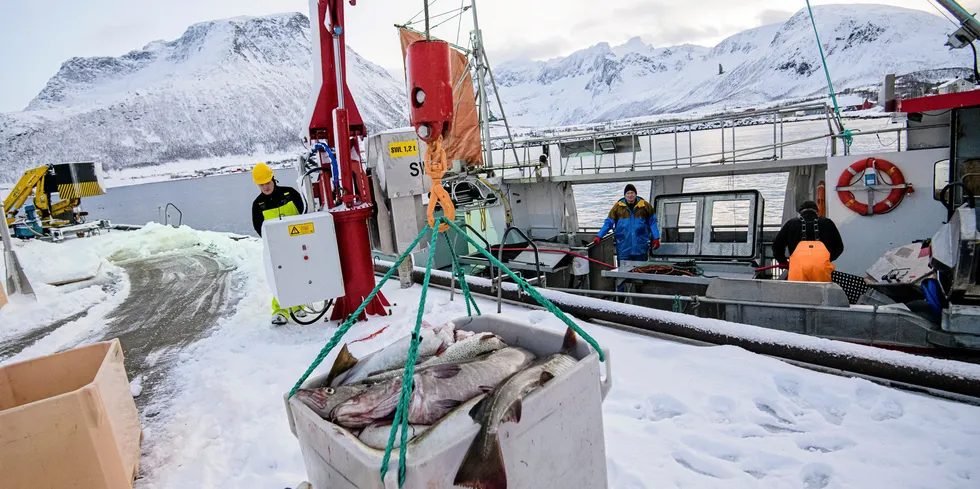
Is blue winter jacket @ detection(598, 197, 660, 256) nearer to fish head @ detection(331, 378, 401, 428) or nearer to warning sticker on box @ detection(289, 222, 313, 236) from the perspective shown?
warning sticker on box @ detection(289, 222, 313, 236)

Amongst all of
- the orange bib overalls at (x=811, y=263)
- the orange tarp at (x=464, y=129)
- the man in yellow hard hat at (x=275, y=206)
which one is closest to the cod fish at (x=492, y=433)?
the orange bib overalls at (x=811, y=263)

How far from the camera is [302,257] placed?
494cm

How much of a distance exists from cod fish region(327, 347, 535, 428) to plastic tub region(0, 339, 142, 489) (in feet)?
5.83

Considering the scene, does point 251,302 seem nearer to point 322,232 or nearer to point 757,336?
point 322,232

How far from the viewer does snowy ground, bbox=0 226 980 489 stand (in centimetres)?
272

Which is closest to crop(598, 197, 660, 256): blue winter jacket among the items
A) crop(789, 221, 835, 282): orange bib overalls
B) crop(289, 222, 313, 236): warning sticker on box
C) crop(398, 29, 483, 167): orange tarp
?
crop(789, 221, 835, 282): orange bib overalls

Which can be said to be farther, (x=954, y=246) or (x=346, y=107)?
(x=346, y=107)

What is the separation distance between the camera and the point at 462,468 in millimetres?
1494

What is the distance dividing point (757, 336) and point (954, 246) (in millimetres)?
1754

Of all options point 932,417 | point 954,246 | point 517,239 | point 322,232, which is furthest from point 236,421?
point 517,239

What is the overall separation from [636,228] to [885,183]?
10.7 ft

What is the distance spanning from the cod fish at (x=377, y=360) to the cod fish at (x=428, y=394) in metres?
0.32

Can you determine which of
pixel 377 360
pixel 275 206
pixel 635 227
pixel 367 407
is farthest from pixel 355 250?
pixel 635 227

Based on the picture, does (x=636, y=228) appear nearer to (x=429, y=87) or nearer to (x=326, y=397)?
(x=429, y=87)
